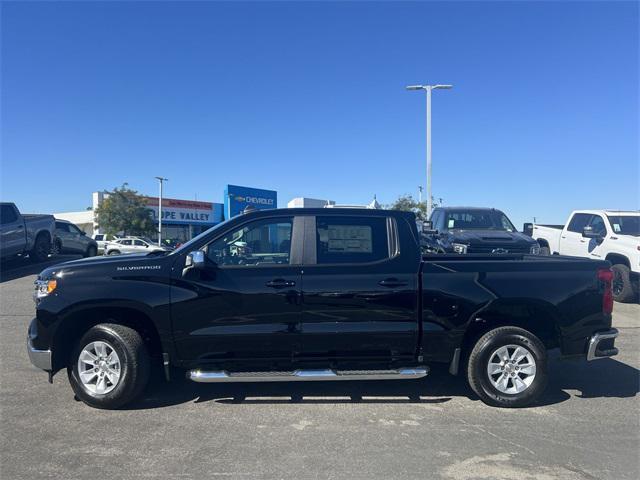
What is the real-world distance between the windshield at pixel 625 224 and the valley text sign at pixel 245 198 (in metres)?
24.6

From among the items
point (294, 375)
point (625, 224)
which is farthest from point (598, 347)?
point (625, 224)

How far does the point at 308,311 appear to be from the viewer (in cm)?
432

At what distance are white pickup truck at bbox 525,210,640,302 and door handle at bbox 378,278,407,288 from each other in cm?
764

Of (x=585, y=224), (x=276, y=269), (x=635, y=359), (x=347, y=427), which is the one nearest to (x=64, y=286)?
(x=276, y=269)

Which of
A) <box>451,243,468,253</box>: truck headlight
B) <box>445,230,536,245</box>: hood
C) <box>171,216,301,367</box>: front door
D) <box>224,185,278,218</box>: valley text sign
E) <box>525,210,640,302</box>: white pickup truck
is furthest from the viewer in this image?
<box>224,185,278,218</box>: valley text sign

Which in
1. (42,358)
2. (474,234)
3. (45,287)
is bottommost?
(42,358)

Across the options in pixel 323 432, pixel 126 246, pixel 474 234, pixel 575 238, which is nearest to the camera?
→ pixel 323 432

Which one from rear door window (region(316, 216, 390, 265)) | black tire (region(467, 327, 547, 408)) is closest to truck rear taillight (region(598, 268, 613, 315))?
black tire (region(467, 327, 547, 408))

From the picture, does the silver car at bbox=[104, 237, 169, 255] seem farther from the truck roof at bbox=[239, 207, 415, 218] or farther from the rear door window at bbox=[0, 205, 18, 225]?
the truck roof at bbox=[239, 207, 415, 218]

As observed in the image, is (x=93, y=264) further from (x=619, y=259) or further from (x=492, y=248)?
(x=619, y=259)

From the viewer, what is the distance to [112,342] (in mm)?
4320

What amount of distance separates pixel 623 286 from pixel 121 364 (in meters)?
10.3

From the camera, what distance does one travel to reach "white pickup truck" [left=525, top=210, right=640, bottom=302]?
980 centimetres

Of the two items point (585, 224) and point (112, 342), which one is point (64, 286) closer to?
point (112, 342)
